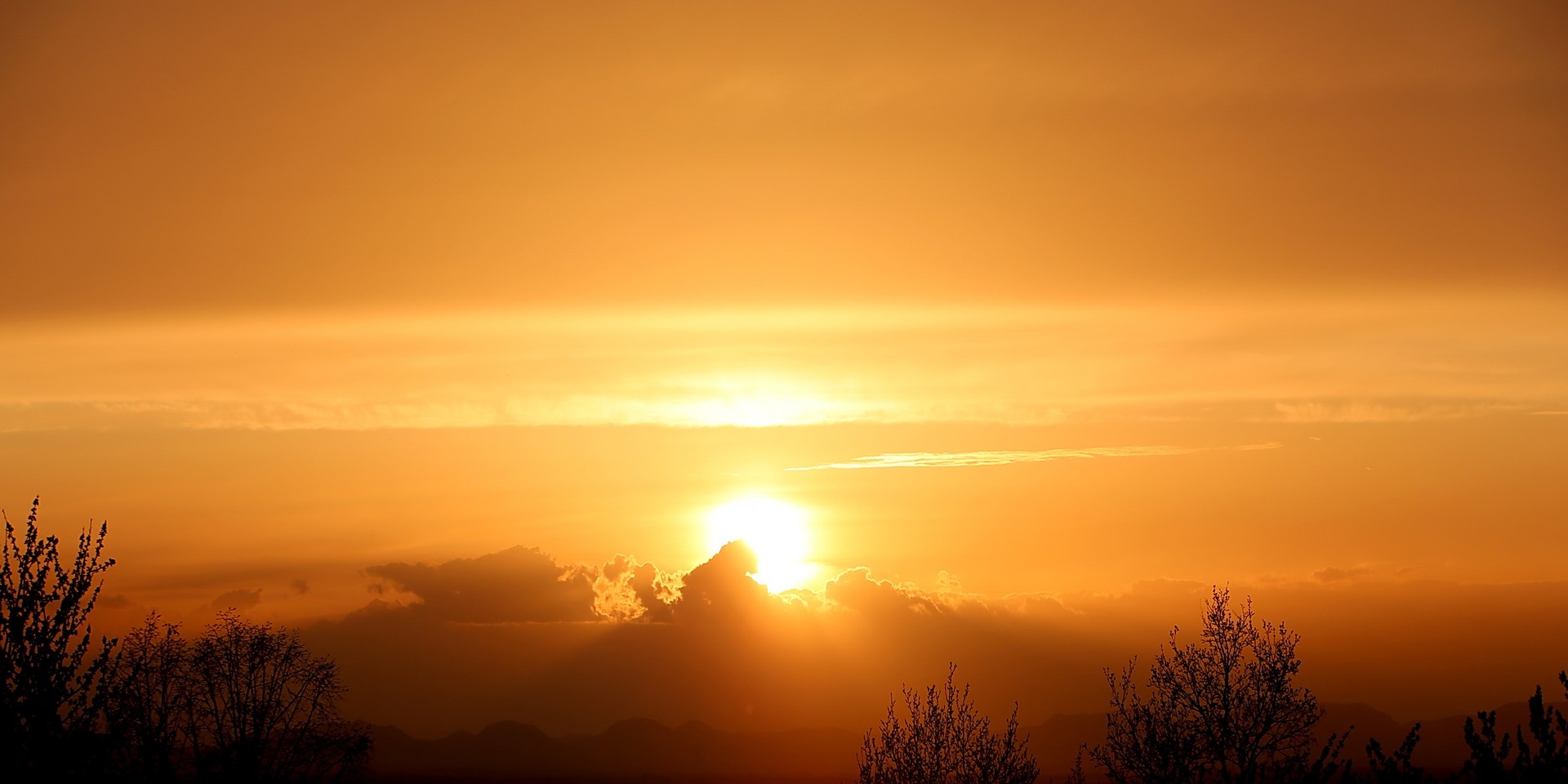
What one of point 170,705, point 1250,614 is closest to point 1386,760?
point 1250,614

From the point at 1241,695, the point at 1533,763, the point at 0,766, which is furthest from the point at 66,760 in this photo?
the point at 1241,695

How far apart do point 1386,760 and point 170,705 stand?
30720mm

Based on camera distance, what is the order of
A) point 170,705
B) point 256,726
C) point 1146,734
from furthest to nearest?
point 256,726
point 1146,734
point 170,705

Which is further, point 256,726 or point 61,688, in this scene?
point 256,726

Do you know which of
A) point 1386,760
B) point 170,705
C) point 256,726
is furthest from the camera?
point 256,726

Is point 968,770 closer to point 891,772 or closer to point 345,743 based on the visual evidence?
point 891,772

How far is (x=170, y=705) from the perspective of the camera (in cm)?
3250

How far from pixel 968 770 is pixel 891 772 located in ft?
9.98

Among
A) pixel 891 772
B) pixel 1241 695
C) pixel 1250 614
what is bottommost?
pixel 891 772

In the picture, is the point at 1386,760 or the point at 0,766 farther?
the point at 1386,760

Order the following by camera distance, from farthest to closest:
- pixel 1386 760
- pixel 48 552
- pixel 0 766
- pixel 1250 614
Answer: pixel 1250 614 → pixel 1386 760 → pixel 48 552 → pixel 0 766

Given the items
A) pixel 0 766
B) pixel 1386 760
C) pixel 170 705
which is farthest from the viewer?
pixel 170 705

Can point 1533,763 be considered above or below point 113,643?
below

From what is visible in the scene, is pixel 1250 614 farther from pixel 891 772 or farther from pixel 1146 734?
pixel 891 772
